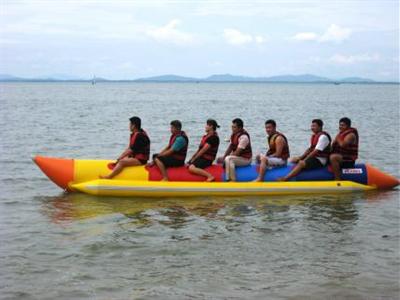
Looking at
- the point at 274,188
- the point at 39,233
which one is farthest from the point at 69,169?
the point at 274,188

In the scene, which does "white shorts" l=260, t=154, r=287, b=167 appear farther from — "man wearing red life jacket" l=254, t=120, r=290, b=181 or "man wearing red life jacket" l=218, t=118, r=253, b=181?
"man wearing red life jacket" l=218, t=118, r=253, b=181

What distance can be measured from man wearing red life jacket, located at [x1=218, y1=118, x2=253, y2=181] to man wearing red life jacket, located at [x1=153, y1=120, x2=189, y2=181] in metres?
0.69

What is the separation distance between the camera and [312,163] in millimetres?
8922

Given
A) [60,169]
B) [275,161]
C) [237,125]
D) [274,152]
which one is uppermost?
[237,125]

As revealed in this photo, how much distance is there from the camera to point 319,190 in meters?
8.80

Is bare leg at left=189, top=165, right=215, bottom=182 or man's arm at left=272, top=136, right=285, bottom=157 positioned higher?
man's arm at left=272, top=136, right=285, bottom=157

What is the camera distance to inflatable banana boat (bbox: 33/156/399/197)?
27.9ft

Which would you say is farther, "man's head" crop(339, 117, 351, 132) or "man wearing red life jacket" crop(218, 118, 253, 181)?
"man's head" crop(339, 117, 351, 132)

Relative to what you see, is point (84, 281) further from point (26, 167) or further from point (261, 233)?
point (26, 167)

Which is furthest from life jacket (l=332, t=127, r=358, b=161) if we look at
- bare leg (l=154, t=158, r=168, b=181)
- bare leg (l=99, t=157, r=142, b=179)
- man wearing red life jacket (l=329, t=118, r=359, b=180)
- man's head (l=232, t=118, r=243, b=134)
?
bare leg (l=99, t=157, r=142, b=179)

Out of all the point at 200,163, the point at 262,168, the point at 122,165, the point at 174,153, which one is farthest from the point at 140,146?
the point at 262,168

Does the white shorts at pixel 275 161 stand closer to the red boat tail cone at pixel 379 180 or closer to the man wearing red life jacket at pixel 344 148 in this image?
the man wearing red life jacket at pixel 344 148

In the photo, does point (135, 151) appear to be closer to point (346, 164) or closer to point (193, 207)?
point (193, 207)

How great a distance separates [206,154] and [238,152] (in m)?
0.48
